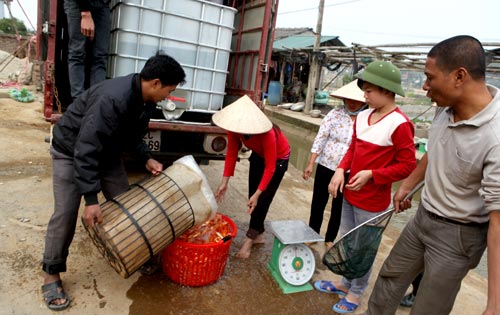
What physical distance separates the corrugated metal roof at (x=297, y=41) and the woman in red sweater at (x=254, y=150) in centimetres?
1531

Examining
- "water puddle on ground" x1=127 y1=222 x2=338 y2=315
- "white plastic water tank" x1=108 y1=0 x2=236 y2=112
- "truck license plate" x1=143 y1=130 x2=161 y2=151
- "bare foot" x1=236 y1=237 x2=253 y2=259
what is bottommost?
"water puddle on ground" x1=127 y1=222 x2=338 y2=315

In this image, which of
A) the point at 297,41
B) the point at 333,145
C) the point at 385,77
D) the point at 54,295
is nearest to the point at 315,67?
the point at 297,41

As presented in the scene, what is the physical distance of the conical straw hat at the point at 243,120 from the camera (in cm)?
251

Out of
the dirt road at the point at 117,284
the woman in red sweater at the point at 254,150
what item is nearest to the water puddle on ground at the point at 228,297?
the dirt road at the point at 117,284

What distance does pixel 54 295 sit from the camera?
7.34ft

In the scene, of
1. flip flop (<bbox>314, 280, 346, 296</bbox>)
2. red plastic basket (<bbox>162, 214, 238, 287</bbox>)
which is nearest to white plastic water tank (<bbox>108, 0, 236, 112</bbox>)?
red plastic basket (<bbox>162, 214, 238, 287</bbox>)

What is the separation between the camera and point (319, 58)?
14.1 meters

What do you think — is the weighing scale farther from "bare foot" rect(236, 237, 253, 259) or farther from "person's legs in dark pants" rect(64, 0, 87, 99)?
"person's legs in dark pants" rect(64, 0, 87, 99)

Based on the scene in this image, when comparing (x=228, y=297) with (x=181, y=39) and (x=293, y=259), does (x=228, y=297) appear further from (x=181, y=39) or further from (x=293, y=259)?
(x=181, y=39)

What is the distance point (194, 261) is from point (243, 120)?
108cm

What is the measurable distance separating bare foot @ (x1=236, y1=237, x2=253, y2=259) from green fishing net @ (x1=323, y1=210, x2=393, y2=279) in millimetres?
1032

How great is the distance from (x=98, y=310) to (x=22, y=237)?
1.20m

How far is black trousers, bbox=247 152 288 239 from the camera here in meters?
3.00

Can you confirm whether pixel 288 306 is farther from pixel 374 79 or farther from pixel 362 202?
pixel 374 79
